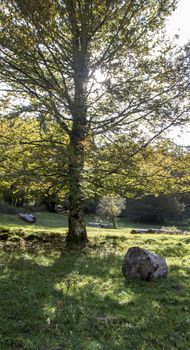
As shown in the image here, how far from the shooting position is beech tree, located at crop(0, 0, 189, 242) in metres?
12.2

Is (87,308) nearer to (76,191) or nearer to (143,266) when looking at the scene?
(143,266)

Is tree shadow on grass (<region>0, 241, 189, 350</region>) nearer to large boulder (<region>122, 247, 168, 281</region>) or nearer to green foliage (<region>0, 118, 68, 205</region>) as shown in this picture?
large boulder (<region>122, 247, 168, 281</region>)

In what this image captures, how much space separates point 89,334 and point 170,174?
9636 mm

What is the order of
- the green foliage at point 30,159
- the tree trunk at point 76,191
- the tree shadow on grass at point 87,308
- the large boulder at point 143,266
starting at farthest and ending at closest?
the green foliage at point 30,159
the tree trunk at point 76,191
the large boulder at point 143,266
the tree shadow on grass at point 87,308

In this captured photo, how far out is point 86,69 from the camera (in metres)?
13.0

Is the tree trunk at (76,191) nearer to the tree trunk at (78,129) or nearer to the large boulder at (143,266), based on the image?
the tree trunk at (78,129)

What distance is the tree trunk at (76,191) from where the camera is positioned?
11.9 meters

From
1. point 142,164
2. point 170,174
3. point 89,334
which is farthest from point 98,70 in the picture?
point 89,334

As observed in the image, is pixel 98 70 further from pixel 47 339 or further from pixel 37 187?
pixel 47 339

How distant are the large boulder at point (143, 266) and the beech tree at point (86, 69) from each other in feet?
11.2

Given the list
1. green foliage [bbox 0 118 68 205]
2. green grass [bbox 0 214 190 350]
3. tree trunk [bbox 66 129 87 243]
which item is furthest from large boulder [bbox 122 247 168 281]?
green foliage [bbox 0 118 68 205]

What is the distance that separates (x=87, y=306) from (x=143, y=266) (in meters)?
2.58

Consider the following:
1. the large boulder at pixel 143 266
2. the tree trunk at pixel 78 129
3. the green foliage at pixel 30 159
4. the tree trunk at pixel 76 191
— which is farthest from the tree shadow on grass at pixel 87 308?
the green foliage at pixel 30 159

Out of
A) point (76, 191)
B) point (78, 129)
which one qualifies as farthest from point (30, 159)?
point (78, 129)
